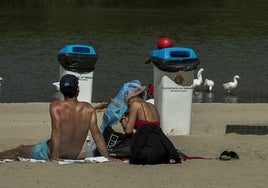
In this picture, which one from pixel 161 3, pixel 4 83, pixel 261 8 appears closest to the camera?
pixel 4 83

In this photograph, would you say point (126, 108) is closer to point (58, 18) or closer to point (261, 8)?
point (58, 18)

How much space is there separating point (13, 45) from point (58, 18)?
10426 millimetres

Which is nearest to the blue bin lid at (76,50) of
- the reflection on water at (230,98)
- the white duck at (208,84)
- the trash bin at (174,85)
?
the trash bin at (174,85)

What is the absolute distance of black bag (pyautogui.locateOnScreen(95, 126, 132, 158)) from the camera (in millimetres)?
7906

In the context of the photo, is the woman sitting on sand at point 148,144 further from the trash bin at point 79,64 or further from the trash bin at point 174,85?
the trash bin at point 79,64

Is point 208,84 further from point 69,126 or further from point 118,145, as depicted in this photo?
point 69,126

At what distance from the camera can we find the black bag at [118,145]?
25.9 ft

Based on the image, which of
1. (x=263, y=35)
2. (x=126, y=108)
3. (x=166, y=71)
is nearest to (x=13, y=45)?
(x=263, y=35)

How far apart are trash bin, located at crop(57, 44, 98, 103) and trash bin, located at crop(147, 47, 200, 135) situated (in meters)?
Answer: 1.48

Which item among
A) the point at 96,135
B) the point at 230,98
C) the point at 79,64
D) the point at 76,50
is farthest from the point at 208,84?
the point at 96,135

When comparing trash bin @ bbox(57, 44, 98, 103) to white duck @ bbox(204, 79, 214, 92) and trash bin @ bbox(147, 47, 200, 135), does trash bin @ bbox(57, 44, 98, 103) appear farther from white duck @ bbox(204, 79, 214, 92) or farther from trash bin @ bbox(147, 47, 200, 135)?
white duck @ bbox(204, 79, 214, 92)

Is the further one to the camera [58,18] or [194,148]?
[58,18]

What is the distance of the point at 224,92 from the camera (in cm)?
1784

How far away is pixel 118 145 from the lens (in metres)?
7.96
